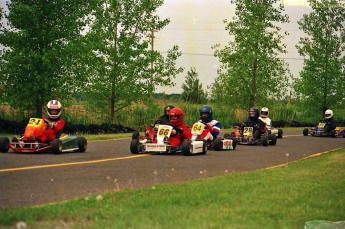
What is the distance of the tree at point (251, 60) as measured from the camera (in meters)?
43.7

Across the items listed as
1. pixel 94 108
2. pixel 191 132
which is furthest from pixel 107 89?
pixel 191 132

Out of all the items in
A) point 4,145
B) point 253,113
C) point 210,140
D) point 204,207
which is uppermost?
point 253,113

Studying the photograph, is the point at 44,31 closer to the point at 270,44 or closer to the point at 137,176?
the point at 137,176

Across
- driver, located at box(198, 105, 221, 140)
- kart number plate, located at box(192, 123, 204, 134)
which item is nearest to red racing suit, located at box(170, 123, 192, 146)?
kart number plate, located at box(192, 123, 204, 134)

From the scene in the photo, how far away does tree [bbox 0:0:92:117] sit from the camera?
25984 millimetres

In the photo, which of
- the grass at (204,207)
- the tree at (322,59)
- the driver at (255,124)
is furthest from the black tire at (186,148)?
the tree at (322,59)

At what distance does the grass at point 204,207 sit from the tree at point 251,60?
3204 cm

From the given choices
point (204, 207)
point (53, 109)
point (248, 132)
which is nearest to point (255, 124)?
point (248, 132)

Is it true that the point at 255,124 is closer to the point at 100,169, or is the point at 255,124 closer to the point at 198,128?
the point at 198,128

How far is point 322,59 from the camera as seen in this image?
5066 cm

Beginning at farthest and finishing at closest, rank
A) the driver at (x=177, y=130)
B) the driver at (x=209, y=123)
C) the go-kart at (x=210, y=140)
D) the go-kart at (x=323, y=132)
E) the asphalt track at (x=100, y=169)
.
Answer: the go-kart at (x=323, y=132) → the driver at (x=209, y=123) → the go-kart at (x=210, y=140) → the driver at (x=177, y=130) → the asphalt track at (x=100, y=169)

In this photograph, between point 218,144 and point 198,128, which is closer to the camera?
point 198,128

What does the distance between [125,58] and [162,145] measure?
1316 centimetres

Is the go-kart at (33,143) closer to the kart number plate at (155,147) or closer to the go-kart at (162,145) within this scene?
the go-kart at (162,145)
